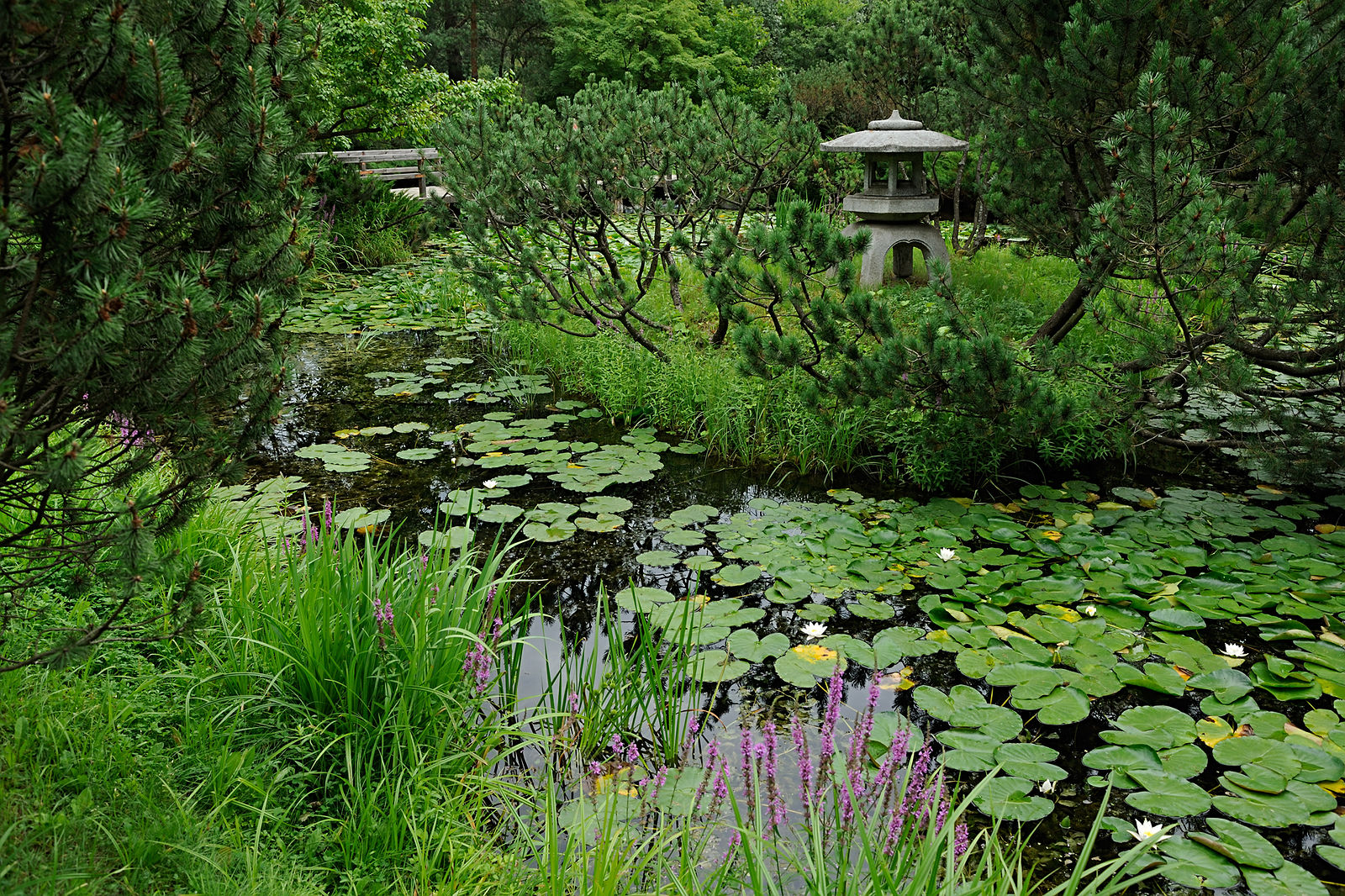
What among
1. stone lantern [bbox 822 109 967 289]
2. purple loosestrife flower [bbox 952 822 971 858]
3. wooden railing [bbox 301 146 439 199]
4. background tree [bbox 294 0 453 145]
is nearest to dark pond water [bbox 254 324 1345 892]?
purple loosestrife flower [bbox 952 822 971 858]

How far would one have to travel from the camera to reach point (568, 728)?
273 centimetres

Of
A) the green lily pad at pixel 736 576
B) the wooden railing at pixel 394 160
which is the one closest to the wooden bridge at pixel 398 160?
the wooden railing at pixel 394 160

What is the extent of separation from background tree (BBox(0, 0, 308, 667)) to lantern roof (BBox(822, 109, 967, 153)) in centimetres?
542

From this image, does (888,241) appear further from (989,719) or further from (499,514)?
(989,719)

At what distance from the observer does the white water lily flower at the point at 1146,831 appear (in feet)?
7.73

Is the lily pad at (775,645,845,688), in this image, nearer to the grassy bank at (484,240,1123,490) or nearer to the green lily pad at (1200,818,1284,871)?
the green lily pad at (1200,818,1284,871)

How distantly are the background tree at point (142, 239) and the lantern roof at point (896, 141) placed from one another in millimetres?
5421

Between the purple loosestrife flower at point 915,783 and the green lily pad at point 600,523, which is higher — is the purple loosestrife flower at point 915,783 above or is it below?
above

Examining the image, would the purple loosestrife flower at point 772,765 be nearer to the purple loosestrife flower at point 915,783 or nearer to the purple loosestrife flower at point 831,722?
the purple loosestrife flower at point 831,722

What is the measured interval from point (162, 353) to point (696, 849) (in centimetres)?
164

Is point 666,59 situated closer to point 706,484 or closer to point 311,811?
point 706,484

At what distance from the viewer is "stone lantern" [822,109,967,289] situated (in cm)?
702

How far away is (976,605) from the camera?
3.60m

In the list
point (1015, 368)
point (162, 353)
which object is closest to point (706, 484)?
point (1015, 368)
